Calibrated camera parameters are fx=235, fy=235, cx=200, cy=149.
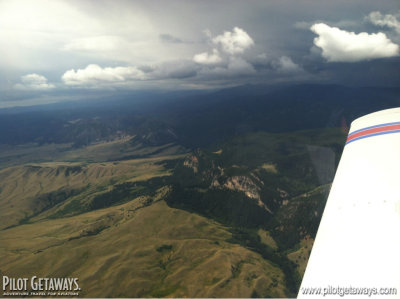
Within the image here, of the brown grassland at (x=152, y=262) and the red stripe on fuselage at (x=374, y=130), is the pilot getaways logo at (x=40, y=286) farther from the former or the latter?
the red stripe on fuselage at (x=374, y=130)

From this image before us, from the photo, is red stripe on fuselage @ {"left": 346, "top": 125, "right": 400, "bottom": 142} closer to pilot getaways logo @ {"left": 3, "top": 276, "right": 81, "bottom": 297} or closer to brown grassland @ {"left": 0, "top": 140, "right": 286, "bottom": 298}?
brown grassland @ {"left": 0, "top": 140, "right": 286, "bottom": 298}

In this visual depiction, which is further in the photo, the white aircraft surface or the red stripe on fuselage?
the red stripe on fuselage

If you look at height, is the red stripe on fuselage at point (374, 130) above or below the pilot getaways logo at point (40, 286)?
above

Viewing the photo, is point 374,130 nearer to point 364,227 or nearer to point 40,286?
point 364,227

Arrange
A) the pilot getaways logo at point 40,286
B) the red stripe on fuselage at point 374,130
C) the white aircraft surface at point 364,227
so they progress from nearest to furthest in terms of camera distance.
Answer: the white aircraft surface at point 364,227 < the red stripe on fuselage at point 374,130 < the pilot getaways logo at point 40,286

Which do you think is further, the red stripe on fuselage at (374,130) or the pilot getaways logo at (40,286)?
the pilot getaways logo at (40,286)

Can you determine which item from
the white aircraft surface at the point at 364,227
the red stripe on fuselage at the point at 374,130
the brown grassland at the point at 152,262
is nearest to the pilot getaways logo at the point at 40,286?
the brown grassland at the point at 152,262

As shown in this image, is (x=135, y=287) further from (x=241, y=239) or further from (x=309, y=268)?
(x=309, y=268)

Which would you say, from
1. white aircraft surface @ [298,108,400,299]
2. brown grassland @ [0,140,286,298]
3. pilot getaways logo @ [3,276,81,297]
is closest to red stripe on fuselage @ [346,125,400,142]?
white aircraft surface @ [298,108,400,299]

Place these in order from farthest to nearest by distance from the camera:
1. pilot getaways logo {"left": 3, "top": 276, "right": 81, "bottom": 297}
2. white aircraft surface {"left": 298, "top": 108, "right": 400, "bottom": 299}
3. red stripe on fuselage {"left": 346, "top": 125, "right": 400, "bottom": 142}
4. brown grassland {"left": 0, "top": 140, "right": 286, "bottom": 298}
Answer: pilot getaways logo {"left": 3, "top": 276, "right": 81, "bottom": 297}
brown grassland {"left": 0, "top": 140, "right": 286, "bottom": 298}
red stripe on fuselage {"left": 346, "top": 125, "right": 400, "bottom": 142}
white aircraft surface {"left": 298, "top": 108, "right": 400, "bottom": 299}
